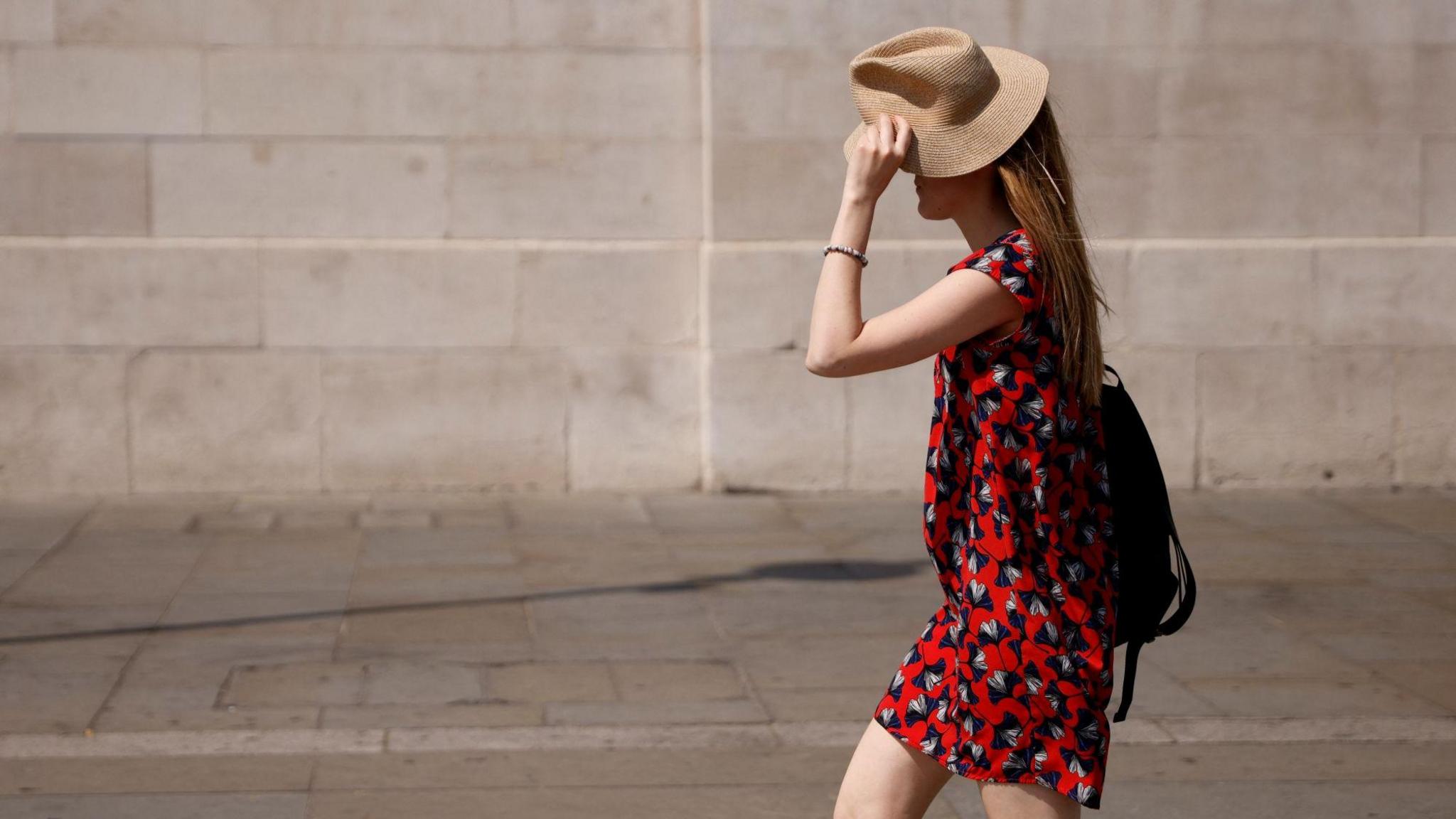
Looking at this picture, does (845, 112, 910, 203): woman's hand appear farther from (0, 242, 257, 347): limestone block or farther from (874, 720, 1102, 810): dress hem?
(0, 242, 257, 347): limestone block

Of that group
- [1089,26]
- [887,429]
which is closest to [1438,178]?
[1089,26]

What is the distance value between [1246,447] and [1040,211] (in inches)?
310

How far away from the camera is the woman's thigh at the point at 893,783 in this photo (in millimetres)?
2930

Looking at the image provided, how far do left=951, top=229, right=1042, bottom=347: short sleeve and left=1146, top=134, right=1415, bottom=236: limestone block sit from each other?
7749mm

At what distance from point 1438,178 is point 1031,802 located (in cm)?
859

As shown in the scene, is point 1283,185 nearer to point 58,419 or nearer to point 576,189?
point 576,189

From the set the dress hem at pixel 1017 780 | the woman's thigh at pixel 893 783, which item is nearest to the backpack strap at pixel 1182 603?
the dress hem at pixel 1017 780

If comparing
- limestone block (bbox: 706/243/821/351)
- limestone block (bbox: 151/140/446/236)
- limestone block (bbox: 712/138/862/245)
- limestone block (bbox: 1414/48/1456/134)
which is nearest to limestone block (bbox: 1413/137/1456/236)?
limestone block (bbox: 1414/48/1456/134)

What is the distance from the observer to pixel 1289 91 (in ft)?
33.6

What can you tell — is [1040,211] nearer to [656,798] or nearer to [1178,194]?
[656,798]

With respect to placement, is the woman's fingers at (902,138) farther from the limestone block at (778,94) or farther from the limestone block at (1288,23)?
the limestone block at (1288,23)

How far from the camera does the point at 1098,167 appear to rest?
10.2m

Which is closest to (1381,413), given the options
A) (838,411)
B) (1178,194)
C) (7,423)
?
(1178,194)

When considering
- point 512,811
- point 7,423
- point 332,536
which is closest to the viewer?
point 512,811
